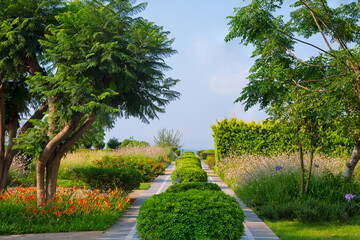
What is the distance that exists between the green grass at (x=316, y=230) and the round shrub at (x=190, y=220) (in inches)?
73.6

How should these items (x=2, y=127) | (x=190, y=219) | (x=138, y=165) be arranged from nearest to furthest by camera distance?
(x=190, y=219) < (x=2, y=127) < (x=138, y=165)

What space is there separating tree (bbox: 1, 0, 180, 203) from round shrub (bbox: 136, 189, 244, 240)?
2.34 m

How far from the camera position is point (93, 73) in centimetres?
712

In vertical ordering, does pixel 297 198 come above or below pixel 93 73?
below

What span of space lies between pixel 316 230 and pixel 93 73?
19.7ft

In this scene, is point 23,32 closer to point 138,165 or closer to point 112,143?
point 138,165

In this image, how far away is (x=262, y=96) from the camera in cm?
977

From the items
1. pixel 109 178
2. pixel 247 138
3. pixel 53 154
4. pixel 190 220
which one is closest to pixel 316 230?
pixel 190 220

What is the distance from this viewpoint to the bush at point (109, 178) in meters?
9.70

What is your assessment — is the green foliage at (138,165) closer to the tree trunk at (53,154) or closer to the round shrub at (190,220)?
the tree trunk at (53,154)

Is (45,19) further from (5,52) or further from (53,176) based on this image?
(53,176)

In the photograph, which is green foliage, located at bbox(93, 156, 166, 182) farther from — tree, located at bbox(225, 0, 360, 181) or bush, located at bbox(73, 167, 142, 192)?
tree, located at bbox(225, 0, 360, 181)

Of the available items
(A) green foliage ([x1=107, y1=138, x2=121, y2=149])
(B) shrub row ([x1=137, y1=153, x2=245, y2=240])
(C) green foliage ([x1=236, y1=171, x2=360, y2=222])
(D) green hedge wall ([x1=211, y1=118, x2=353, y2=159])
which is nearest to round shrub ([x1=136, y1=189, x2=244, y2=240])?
(B) shrub row ([x1=137, y1=153, x2=245, y2=240])

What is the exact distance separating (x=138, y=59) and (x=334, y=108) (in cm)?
492
